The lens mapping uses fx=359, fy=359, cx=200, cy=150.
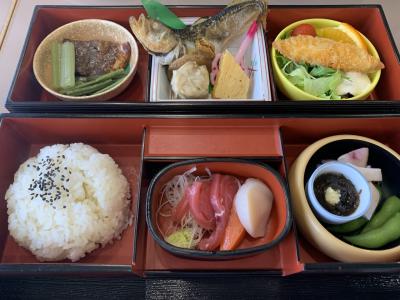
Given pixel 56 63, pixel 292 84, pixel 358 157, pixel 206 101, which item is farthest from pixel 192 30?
pixel 358 157

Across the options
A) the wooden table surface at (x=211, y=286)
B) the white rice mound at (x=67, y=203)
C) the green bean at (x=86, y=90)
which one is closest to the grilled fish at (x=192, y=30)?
the green bean at (x=86, y=90)

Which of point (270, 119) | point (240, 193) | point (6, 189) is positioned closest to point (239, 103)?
point (270, 119)

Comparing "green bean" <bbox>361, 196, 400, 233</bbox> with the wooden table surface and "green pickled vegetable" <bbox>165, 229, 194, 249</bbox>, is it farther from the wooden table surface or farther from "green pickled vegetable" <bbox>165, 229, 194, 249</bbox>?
"green pickled vegetable" <bbox>165, 229, 194, 249</bbox>

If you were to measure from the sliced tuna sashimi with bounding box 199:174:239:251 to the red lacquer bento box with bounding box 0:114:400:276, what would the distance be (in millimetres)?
65

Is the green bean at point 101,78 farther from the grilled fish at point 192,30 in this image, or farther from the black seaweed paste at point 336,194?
the black seaweed paste at point 336,194

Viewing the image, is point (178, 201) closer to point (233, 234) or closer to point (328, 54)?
point (233, 234)

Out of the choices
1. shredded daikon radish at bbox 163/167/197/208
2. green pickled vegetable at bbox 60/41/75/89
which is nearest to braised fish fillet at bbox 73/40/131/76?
green pickled vegetable at bbox 60/41/75/89

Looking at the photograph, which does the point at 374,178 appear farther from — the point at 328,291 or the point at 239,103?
the point at 239,103

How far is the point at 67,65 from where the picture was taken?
1593mm

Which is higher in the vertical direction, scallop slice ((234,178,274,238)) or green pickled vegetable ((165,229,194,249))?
scallop slice ((234,178,274,238))

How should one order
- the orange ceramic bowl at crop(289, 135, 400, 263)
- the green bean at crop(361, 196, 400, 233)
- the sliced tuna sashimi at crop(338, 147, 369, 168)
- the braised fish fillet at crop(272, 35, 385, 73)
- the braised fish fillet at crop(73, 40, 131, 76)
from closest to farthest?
the orange ceramic bowl at crop(289, 135, 400, 263) < the green bean at crop(361, 196, 400, 233) < the sliced tuna sashimi at crop(338, 147, 369, 168) < the braised fish fillet at crop(272, 35, 385, 73) < the braised fish fillet at crop(73, 40, 131, 76)

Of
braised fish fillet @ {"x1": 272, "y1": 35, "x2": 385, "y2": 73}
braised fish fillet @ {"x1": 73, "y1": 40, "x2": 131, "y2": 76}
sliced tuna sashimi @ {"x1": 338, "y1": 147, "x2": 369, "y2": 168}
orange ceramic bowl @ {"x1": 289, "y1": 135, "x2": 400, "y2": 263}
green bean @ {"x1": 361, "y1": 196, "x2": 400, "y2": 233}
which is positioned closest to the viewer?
orange ceramic bowl @ {"x1": 289, "y1": 135, "x2": 400, "y2": 263}

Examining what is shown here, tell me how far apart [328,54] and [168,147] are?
2.54ft

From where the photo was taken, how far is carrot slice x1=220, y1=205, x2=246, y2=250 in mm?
1258
